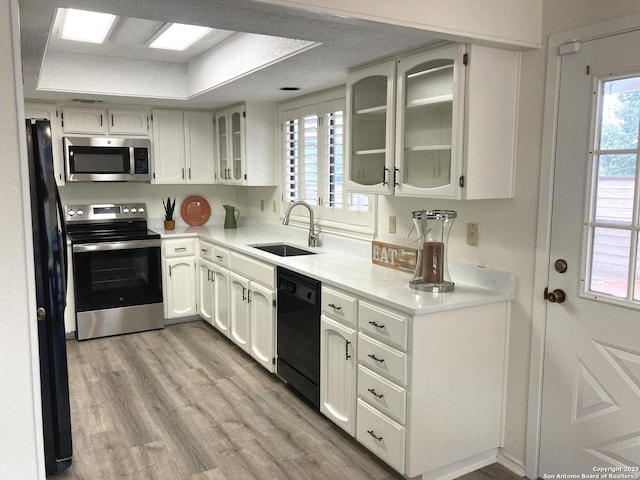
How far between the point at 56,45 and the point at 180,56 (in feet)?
2.86

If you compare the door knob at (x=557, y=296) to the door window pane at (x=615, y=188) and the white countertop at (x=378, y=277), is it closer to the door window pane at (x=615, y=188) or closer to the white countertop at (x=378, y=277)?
the white countertop at (x=378, y=277)

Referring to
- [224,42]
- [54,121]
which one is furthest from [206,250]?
[224,42]

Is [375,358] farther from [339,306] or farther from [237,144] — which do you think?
[237,144]

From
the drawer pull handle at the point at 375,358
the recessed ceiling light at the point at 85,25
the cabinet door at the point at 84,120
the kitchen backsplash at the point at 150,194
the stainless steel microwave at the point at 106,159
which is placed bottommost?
the drawer pull handle at the point at 375,358

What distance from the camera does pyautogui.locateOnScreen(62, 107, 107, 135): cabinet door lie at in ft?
15.1

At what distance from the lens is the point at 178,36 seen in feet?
11.7

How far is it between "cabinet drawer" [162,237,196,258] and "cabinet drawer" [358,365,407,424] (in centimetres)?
266

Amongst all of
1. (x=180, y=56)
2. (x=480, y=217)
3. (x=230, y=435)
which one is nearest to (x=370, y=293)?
(x=480, y=217)

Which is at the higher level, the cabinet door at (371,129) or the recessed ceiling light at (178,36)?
the recessed ceiling light at (178,36)

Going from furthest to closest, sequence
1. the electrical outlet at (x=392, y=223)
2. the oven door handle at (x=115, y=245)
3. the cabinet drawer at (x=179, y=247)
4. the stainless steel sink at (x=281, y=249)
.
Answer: the cabinet drawer at (x=179, y=247), the oven door handle at (x=115, y=245), the stainless steel sink at (x=281, y=249), the electrical outlet at (x=392, y=223)

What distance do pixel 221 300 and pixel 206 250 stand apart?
1.76ft

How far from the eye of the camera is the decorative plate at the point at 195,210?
5.45 metres

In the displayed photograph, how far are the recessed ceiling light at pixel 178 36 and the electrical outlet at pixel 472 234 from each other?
6.53 feet

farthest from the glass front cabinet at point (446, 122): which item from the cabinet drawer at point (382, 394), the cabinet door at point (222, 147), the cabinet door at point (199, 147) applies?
the cabinet door at point (199, 147)
